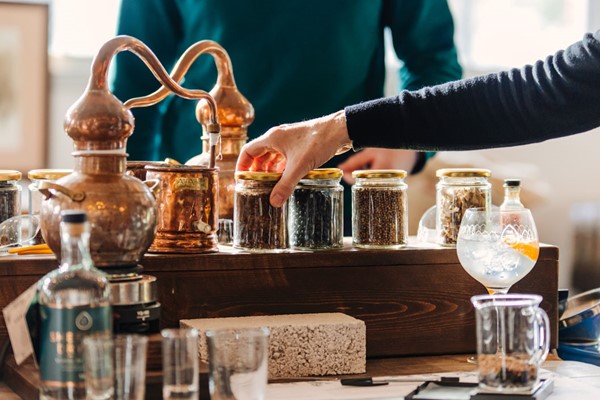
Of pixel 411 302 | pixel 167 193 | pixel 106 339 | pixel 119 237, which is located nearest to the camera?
pixel 106 339

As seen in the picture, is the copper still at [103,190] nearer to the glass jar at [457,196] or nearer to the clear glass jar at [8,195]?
the clear glass jar at [8,195]

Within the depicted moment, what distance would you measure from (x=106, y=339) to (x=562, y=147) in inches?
179

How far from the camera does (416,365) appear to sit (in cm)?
168

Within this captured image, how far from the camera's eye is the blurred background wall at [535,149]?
14.4ft

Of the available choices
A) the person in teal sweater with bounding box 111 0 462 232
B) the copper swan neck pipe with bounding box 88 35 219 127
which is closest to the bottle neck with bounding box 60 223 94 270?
the copper swan neck pipe with bounding box 88 35 219 127

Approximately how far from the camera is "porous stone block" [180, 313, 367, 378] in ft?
5.00

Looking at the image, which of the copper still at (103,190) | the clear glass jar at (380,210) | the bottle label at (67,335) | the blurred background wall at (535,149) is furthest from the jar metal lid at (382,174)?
the blurred background wall at (535,149)

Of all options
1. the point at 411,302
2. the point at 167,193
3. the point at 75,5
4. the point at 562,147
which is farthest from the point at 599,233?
the point at 167,193

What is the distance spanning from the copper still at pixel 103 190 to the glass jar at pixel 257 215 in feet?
0.90

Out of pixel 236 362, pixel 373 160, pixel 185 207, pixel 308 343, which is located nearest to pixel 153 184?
pixel 185 207

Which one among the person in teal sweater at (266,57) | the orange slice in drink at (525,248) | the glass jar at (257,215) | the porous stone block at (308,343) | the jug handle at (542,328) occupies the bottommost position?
the porous stone block at (308,343)

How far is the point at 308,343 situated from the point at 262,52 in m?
1.19

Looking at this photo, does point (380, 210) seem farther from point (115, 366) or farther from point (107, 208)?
point (115, 366)

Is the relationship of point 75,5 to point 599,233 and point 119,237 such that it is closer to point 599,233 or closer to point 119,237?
point 599,233
